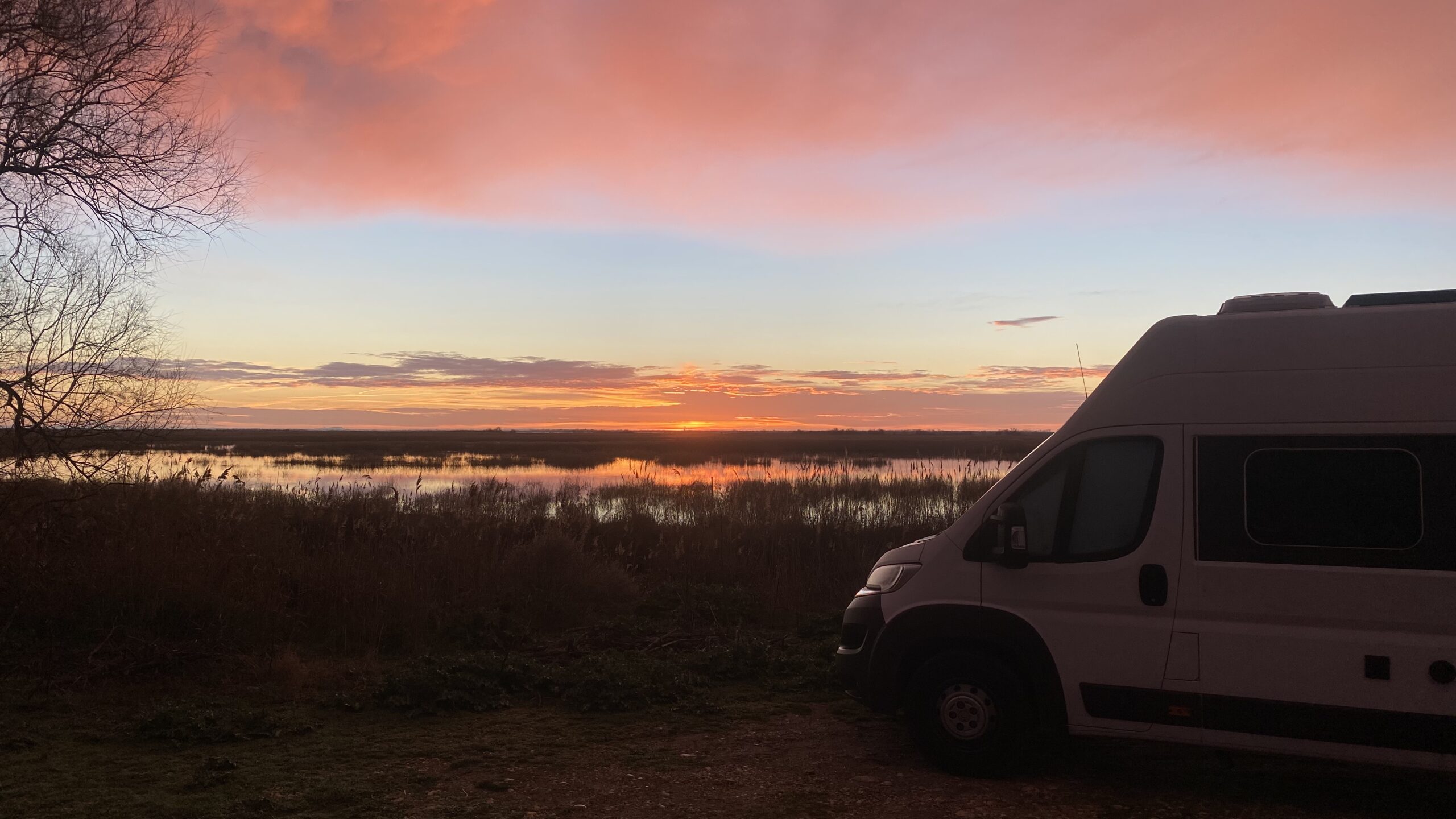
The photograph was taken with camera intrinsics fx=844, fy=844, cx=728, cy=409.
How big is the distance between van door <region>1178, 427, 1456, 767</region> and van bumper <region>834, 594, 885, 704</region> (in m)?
1.83

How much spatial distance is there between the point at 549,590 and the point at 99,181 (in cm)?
696

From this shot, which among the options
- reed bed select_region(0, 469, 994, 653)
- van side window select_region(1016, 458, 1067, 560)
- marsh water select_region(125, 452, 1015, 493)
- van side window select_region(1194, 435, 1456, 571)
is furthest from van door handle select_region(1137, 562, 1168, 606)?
marsh water select_region(125, 452, 1015, 493)

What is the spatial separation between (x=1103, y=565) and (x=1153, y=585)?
0.91 feet

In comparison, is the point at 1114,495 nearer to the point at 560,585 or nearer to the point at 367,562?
the point at 560,585

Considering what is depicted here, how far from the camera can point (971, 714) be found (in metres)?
Result: 5.32

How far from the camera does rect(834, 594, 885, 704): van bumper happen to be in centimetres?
563

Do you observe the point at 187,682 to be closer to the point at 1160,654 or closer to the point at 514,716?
the point at 514,716

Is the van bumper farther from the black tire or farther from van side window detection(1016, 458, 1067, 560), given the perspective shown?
van side window detection(1016, 458, 1067, 560)

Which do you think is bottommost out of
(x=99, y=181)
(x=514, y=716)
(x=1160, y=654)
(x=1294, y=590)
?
(x=514, y=716)

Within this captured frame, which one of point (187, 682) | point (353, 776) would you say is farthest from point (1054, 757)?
point (187, 682)

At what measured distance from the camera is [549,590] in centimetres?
1090

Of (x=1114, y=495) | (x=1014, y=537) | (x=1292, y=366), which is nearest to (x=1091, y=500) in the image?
(x=1114, y=495)

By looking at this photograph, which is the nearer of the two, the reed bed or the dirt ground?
the dirt ground

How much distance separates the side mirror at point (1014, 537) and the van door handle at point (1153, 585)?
2.05 feet
